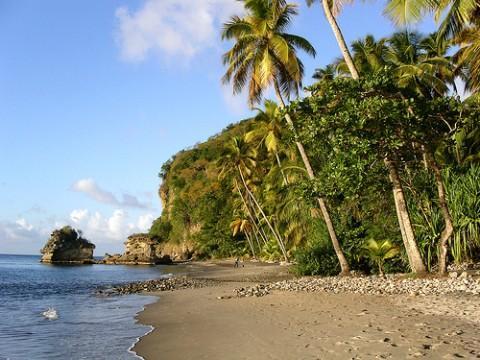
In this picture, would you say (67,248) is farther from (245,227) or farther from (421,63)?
(421,63)

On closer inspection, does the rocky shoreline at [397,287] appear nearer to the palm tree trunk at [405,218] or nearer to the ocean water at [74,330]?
the palm tree trunk at [405,218]

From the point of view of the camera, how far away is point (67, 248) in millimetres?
79750

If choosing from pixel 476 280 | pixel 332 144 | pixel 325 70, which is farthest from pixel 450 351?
pixel 325 70

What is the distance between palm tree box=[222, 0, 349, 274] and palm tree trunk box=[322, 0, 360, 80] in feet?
13.1

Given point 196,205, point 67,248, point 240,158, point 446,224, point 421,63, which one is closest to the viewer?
point 446,224

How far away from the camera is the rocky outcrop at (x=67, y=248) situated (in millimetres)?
78062

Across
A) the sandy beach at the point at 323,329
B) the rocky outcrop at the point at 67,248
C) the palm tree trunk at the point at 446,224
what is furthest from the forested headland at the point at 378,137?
the rocky outcrop at the point at 67,248

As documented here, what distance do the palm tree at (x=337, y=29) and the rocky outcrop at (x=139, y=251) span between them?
53689 millimetres

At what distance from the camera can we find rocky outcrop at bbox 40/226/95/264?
7806 cm

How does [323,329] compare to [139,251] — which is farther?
[139,251]

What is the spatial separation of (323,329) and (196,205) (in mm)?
62928

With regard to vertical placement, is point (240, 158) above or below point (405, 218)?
above

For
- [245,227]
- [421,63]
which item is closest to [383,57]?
[421,63]

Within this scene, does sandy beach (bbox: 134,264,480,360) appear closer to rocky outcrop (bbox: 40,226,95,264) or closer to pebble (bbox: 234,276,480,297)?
pebble (bbox: 234,276,480,297)
